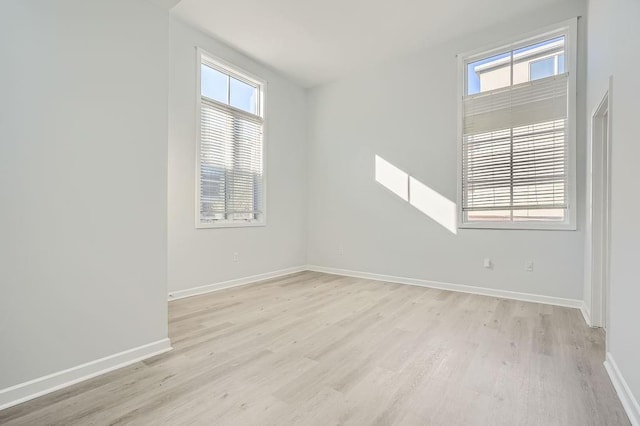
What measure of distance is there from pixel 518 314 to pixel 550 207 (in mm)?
1330

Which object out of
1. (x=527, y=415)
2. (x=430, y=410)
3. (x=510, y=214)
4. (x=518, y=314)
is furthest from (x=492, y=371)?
(x=510, y=214)

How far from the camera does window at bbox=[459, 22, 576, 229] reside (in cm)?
358

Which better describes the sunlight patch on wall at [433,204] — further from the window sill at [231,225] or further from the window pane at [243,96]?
the window pane at [243,96]

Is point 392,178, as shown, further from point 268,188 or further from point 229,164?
point 229,164

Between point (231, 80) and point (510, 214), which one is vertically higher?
point (231, 80)

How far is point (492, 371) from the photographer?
2.09 metres

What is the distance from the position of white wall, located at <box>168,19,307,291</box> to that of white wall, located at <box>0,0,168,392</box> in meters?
1.64

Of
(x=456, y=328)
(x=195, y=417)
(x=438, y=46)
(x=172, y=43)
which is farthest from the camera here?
(x=438, y=46)

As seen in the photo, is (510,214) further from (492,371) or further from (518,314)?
Answer: (492,371)

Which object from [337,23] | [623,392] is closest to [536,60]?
[337,23]

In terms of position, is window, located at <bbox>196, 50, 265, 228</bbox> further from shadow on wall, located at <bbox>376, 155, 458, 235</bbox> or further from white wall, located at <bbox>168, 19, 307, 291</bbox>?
shadow on wall, located at <bbox>376, 155, 458, 235</bbox>

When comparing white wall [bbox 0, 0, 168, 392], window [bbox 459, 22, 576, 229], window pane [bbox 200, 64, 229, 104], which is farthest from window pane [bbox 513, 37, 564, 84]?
white wall [bbox 0, 0, 168, 392]

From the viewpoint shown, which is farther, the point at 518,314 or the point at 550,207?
the point at 550,207

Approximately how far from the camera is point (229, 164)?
15.0 ft
